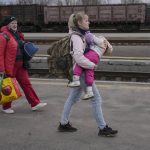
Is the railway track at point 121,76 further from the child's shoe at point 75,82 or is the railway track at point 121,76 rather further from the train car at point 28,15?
the train car at point 28,15

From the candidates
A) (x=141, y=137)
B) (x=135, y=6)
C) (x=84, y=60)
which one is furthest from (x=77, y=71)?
(x=135, y=6)

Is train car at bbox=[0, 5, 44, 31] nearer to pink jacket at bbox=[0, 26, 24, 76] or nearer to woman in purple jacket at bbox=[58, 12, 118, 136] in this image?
pink jacket at bbox=[0, 26, 24, 76]

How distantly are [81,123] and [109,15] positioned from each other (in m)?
27.9

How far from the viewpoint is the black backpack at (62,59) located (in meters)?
5.14

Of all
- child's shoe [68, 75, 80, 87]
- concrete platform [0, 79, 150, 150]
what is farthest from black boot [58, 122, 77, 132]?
child's shoe [68, 75, 80, 87]

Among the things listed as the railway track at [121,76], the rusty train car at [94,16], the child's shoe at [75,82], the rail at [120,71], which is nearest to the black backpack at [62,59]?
the child's shoe at [75,82]

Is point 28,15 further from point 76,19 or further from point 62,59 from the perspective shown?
point 76,19

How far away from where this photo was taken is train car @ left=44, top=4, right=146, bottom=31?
107 feet

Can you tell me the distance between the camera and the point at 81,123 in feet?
19.9

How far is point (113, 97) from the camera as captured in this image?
297 inches

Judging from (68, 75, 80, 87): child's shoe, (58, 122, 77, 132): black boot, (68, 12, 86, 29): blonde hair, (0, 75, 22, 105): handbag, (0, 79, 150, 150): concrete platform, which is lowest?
(0, 79, 150, 150): concrete platform

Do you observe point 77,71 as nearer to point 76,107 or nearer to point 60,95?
point 76,107

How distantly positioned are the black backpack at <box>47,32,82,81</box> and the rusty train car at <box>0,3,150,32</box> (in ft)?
89.8

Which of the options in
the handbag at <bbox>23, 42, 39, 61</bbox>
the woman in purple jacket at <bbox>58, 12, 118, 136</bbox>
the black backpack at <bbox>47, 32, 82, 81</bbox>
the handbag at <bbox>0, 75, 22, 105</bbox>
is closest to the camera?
the woman in purple jacket at <bbox>58, 12, 118, 136</bbox>
